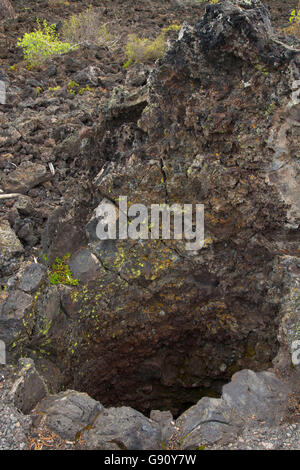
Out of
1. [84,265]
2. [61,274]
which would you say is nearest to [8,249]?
[61,274]

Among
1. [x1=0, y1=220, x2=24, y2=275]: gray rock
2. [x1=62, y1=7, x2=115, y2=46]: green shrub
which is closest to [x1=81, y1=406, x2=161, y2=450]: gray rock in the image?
[x1=0, y1=220, x2=24, y2=275]: gray rock

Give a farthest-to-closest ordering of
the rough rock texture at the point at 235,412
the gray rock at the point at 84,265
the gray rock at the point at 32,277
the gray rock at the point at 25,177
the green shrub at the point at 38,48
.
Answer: the green shrub at the point at 38,48
the gray rock at the point at 25,177
the gray rock at the point at 84,265
the gray rock at the point at 32,277
the rough rock texture at the point at 235,412

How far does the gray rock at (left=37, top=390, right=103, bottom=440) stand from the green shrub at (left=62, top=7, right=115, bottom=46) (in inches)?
416

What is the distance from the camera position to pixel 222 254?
519cm

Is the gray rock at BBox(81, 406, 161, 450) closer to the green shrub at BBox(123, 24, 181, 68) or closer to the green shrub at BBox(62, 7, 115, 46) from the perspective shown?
the green shrub at BBox(123, 24, 181, 68)

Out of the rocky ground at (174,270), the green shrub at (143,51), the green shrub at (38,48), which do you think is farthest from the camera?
the green shrub at (143,51)

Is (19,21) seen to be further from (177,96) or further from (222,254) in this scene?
(222,254)

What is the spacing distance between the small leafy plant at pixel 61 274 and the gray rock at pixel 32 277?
0.36 m

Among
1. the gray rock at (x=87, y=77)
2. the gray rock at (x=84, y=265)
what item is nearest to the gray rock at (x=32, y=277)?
the gray rock at (x=84, y=265)

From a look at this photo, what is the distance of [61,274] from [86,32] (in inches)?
386

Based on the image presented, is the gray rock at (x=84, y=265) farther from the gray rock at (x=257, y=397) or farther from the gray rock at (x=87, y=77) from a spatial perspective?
the gray rock at (x=87, y=77)

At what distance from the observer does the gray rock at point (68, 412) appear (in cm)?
340

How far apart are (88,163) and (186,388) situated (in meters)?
3.68
